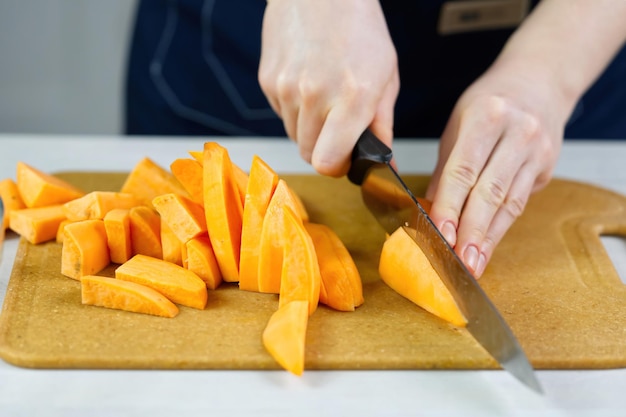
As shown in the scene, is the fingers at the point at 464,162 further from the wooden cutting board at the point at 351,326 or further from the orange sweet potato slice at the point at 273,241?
the orange sweet potato slice at the point at 273,241

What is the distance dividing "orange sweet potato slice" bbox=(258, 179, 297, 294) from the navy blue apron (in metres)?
1.05

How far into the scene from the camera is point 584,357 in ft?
4.55

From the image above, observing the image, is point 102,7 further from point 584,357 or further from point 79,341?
point 584,357

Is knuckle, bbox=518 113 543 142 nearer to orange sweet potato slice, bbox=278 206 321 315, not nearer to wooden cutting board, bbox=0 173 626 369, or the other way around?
wooden cutting board, bbox=0 173 626 369

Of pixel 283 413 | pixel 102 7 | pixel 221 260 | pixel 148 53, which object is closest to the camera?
pixel 283 413

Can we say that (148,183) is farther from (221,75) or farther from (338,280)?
(221,75)

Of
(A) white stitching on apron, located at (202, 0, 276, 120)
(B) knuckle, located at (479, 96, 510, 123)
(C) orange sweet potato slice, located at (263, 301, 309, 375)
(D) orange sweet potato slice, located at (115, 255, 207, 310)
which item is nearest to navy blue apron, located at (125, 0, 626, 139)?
(A) white stitching on apron, located at (202, 0, 276, 120)

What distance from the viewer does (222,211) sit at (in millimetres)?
1550

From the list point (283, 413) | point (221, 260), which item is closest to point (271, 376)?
point (283, 413)

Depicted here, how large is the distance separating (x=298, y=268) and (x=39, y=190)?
0.73 m

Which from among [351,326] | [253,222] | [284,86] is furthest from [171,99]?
[351,326]

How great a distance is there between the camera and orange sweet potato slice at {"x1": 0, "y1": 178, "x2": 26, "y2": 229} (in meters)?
1.78

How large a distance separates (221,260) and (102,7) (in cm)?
281

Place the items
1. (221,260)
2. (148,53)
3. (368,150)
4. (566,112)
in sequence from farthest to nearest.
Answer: (148,53), (566,112), (368,150), (221,260)
